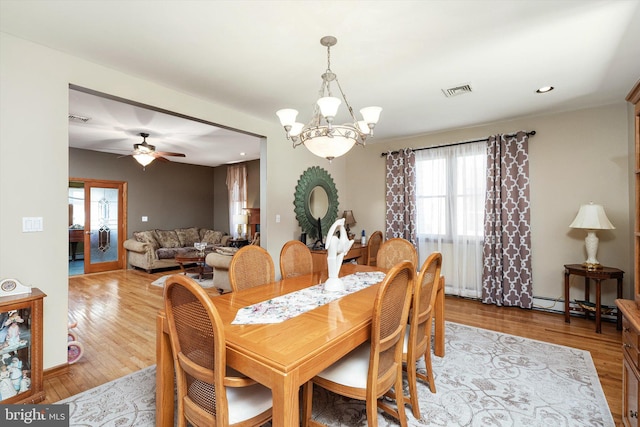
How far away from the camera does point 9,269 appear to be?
2.10 meters

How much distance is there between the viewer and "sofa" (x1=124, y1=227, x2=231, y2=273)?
6.16m

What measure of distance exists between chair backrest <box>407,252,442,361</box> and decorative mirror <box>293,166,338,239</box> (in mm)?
2732

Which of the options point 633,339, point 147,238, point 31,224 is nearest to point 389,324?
point 633,339

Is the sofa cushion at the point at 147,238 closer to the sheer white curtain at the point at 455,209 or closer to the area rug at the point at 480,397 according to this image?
the area rug at the point at 480,397

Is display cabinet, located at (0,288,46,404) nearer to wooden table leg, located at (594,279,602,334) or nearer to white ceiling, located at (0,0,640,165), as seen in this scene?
white ceiling, located at (0,0,640,165)

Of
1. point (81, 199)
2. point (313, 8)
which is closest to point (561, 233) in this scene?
point (313, 8)

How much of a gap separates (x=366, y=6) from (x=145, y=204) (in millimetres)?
6893

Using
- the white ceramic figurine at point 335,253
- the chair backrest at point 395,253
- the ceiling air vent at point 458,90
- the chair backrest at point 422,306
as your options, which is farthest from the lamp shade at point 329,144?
the ceiling air vent at point 458,90

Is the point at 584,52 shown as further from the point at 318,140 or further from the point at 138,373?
the point at 138,373

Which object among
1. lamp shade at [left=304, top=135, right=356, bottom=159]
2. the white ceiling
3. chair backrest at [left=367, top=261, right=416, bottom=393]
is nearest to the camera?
chair backrest at [left=367, top=261, right=416, bottom=393]

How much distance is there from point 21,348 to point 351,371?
2188 mm

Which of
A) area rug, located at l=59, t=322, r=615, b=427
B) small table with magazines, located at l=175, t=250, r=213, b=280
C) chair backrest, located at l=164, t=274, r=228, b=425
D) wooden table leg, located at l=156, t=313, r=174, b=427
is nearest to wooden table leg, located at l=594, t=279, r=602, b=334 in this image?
area rug, located at l=59, t=322, r=615, b=427

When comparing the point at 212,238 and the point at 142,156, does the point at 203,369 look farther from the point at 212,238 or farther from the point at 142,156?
the point at 212,238

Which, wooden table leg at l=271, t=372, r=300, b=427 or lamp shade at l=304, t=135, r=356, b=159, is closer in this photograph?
wooden table leg at l=271, t=372, r=300, b=427
